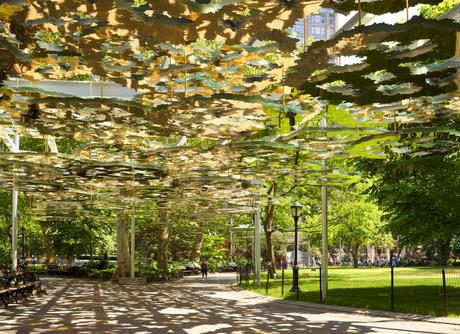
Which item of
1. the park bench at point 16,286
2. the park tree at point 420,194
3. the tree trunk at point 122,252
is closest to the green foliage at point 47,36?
the park bench at point 16,286

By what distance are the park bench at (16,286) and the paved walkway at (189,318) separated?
481 millimetres

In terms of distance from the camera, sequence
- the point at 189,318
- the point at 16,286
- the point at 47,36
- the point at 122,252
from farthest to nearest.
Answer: the point at 122,252, the point at 16,286, the point at 189,318, the point at 47,36

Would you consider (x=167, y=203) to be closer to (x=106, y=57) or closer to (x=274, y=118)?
(x=274, y=118)

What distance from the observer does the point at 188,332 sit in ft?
40.0

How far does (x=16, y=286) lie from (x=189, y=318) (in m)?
7.76

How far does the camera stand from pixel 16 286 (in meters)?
19.9

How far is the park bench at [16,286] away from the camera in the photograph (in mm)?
18353

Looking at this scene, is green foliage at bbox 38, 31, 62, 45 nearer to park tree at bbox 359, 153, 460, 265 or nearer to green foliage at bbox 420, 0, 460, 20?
park tree at bbox 359, 153, 460, 265

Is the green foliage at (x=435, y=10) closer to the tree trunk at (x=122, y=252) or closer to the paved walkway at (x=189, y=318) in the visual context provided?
the paved walkway at (x=189, y=318)

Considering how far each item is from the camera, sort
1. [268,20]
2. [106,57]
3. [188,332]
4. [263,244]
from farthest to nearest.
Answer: [263,244]
[188,332]
[106,57]
[268,20]

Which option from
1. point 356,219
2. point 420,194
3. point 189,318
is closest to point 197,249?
point 356,219

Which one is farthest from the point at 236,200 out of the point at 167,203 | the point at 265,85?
the point at 265,85

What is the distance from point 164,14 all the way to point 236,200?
62.0ft

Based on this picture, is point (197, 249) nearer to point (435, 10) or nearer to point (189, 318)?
point (435, 10)
